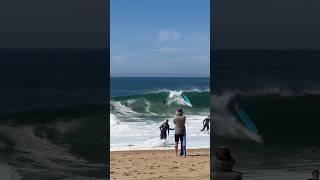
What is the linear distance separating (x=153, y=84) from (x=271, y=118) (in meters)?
34.0

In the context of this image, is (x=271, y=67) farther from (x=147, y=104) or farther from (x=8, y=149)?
(x=8, y=149)

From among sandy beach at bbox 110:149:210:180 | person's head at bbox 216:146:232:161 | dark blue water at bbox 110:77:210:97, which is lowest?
sandy beach at bbox 110:149:210:180

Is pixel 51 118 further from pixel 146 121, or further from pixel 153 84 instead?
pixel 153 84

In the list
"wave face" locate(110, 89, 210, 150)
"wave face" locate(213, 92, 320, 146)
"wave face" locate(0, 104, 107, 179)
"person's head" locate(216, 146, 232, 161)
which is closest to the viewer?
"person's head" locate(216, 146, 232, 161)

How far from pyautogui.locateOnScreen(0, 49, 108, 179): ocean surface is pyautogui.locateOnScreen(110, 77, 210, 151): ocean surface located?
103 centimetres

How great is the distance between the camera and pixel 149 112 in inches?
1374

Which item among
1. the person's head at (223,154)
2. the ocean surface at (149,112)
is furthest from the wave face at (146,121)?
the person's head at (223,154)

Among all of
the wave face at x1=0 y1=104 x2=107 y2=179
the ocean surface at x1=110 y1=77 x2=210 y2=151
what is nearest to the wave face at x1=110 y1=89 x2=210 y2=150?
the ocean surface at x1=110 y1=77 x2=210 y2=151

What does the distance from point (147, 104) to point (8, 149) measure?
20.6 metres

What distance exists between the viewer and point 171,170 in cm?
1052

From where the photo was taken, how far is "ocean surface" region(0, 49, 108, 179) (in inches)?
504

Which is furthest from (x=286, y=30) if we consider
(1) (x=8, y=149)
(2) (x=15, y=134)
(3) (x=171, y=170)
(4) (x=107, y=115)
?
(4) (x=107, y=115)

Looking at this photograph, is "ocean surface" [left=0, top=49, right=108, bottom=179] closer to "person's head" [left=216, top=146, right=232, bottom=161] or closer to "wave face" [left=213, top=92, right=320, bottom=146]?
"person's head" [left=216, top=146, right=232, bottom=161]

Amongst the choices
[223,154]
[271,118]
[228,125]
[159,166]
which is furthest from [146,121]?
[223,154]
